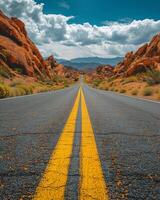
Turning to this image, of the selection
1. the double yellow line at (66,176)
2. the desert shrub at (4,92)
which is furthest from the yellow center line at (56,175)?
the desert shrub at (4,92)

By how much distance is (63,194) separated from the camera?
2018mm

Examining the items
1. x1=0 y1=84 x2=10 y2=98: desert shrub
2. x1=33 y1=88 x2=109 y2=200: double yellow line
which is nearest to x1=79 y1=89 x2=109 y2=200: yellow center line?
x1=33 y1=88 x2=109 y2=200: double yellow line

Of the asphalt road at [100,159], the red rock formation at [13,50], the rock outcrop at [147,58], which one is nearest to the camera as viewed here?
the asphalt road at [100,159]

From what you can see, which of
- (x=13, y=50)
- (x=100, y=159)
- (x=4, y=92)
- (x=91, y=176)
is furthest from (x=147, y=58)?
(x=91, y=176)

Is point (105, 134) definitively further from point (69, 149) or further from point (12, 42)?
point (12, 42)

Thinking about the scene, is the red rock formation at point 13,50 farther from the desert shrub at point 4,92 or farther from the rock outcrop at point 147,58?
the desert shrub at point 4,92

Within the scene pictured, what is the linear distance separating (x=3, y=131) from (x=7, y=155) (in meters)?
1.75

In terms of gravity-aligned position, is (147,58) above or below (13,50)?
below

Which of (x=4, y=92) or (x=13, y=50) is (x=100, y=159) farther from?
(x=13, y=50)

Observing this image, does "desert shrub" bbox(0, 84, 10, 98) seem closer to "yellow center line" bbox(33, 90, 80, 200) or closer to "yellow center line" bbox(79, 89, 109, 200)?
"yellow center line" bbox(33, 90, 80, 200)

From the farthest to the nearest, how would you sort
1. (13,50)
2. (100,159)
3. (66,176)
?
(13,50) < (100,159) < (66,176)

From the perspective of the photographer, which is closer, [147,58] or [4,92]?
[4,92]

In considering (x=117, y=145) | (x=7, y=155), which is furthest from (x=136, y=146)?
(x=7, y=155)

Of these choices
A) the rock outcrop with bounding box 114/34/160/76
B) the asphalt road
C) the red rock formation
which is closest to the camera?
the asphalt road
